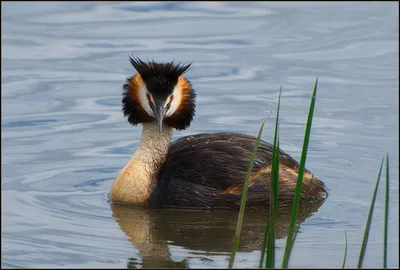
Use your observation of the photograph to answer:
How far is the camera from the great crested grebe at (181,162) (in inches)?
482

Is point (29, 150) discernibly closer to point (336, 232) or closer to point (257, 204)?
point (257, 204)

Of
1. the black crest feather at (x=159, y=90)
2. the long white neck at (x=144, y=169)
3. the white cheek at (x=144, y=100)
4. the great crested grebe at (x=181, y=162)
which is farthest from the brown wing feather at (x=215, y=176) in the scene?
the white cheek at (x=144, y=100)

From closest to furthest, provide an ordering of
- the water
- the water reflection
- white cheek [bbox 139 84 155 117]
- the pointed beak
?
the water reflection
the water
the pointed beak
white cheek [bbox 139 84 155 117]

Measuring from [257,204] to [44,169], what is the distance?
264 centimetres

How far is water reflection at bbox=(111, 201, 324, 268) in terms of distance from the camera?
1083 cm

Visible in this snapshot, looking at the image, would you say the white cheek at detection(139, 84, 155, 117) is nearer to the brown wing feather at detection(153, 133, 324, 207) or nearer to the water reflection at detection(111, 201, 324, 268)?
the brown wing feather at detection(153, 133, 324, 207)

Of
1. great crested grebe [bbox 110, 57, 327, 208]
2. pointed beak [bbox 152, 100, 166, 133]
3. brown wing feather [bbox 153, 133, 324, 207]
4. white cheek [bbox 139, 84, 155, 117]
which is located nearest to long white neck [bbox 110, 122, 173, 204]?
great crested grebe [bbox 110, 57, 327, 208]

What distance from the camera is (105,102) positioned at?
16.3 metres

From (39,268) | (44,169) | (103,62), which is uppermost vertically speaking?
(103,62)

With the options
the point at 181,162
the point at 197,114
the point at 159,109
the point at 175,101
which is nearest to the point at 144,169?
the point at 181,162

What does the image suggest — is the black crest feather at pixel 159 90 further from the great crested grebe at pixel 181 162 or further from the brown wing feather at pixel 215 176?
the brown wing feather at pixel 215 176

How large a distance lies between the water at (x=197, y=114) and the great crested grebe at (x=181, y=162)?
0.21 m

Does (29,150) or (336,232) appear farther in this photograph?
(29,150)

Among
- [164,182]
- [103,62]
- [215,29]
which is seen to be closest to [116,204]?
[164,182]
